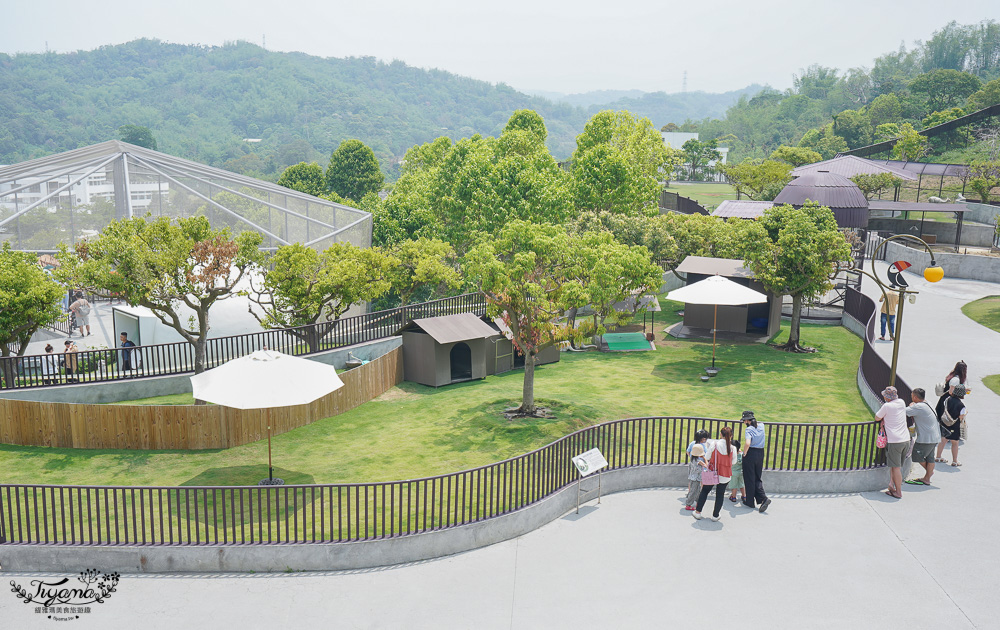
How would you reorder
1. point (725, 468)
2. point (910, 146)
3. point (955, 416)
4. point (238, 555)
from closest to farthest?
point (238, 555) → point (725, 468) → point (955, 416) → point (910, 146)

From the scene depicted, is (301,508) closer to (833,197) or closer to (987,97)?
(833,197)

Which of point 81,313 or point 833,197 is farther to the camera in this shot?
point 833,197

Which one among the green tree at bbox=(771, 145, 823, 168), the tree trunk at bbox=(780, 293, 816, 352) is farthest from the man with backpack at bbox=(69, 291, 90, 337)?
the green tree at bbox=(771, 145, 823, 168)

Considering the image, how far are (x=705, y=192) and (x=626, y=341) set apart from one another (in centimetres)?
8126

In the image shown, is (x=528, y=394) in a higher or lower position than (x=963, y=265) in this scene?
lower

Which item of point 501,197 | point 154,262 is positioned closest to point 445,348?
point 154,262

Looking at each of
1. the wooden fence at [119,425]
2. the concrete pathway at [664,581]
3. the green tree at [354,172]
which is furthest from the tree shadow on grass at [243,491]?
the green tree at [354,172]

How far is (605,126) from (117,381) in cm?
4132

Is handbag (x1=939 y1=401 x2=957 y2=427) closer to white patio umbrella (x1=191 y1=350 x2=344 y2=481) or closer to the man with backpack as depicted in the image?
white patio umbrella (x1=191 y1=350 x2=344 y2=481)

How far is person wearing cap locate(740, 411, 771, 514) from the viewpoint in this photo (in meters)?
A: 12.1

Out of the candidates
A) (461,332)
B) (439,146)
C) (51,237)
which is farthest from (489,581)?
(439,146)

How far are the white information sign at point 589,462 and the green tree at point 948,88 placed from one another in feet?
396

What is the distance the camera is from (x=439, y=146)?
229ft

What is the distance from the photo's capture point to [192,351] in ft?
69.5
